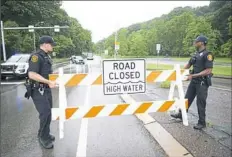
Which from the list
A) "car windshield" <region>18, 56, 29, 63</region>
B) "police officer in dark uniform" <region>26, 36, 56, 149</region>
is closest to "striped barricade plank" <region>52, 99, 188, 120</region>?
"police officer in dark uniform" <region>26, 36, 56, 149</region>

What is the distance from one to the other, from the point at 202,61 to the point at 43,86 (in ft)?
11.1

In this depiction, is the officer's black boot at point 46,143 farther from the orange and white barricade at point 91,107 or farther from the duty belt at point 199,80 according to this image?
the duty belt at point 199,80

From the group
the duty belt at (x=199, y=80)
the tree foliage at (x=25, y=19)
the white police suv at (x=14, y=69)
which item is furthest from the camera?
the tree foliage at (x=25, y=19)

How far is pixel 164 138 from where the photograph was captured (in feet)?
17.4

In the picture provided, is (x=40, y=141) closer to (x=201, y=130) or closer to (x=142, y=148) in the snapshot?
(x=142, y=148)

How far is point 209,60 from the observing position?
5832 mm

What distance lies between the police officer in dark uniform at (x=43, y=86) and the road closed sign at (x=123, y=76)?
106 centimetres

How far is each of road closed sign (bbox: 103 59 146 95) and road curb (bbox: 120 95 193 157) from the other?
1.10 meters

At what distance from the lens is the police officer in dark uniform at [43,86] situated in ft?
15.8

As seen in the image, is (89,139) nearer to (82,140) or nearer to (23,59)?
(82,140)

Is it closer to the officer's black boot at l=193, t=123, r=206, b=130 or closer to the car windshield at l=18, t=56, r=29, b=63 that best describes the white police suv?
the car windshield at l=18, t=56, r=29, b=63

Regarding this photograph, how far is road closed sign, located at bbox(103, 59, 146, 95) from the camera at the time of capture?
15.4ft

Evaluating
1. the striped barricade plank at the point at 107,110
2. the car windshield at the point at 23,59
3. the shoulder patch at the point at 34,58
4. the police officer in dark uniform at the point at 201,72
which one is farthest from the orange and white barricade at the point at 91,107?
the car windshield at the point at 23,59

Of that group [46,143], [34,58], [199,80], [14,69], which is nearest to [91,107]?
[46,143]
